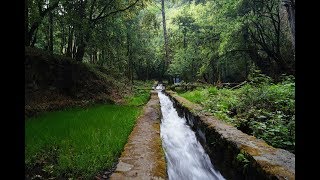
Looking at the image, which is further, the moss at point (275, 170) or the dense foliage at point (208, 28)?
the dense foliage at point (208, 28)

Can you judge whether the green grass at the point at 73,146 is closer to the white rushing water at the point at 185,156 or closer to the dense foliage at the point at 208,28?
the white rushing water at the point at 185,156

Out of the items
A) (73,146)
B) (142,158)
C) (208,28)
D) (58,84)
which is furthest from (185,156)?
(208,28)

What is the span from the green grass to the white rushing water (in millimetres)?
1277

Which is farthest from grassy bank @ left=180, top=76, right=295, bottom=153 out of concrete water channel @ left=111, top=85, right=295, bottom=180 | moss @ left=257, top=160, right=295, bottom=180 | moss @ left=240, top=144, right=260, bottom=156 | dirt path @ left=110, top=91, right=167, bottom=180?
dirt path @ left=110, top=91, right=167, bottom=180

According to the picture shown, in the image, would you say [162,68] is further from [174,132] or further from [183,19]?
[174,132]

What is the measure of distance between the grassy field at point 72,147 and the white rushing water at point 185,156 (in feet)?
4.21

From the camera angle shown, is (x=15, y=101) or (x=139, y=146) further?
(x=139, y=146)

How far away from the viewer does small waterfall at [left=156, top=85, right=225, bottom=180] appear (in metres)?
6.18

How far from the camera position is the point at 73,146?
5.79 metres

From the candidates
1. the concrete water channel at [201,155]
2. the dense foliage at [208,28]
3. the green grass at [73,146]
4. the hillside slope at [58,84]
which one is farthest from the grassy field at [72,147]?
the dense foliage at [208,28]

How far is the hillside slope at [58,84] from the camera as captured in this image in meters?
12.8

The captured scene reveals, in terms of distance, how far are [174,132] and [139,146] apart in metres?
4.40
